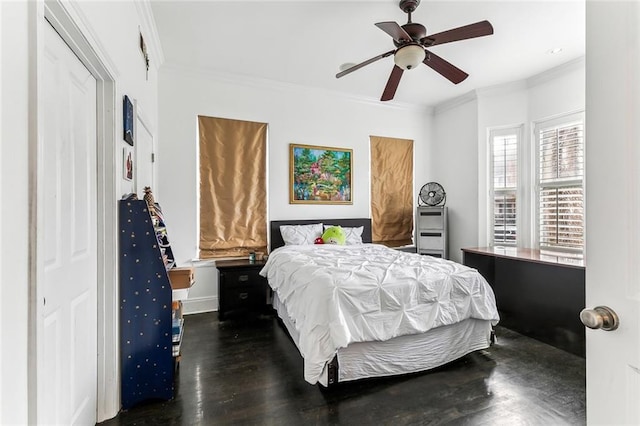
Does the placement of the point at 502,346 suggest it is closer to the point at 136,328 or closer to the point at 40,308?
the point at 136,328

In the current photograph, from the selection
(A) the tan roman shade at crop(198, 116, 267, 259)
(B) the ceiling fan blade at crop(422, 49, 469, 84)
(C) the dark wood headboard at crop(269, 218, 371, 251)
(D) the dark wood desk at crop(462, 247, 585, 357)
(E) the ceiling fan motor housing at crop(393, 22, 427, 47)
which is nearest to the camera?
(E) the ceiling fan motor housing at crop(393, 22, 427, 47)

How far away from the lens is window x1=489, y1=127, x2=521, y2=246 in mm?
4191

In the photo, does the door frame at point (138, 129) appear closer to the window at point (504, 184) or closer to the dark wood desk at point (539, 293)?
the dark wood desk at point (539, 293)

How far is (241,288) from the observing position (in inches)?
141

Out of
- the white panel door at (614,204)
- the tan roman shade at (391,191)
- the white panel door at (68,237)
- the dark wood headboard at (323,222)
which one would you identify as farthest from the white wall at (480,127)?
the white panel door at (68,237)

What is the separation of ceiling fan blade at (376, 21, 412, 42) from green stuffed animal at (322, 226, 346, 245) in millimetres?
2370

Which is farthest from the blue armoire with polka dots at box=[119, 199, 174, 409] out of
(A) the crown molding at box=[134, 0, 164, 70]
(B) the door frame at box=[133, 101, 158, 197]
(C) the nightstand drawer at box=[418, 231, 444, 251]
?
(C) the nightstand drawer at box=[418, 231, 444, 251]

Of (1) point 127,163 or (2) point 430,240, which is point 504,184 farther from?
(1) point 127,163

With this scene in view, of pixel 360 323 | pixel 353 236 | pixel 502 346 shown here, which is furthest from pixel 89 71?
pixel 502 346

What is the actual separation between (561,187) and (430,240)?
5.77 feet

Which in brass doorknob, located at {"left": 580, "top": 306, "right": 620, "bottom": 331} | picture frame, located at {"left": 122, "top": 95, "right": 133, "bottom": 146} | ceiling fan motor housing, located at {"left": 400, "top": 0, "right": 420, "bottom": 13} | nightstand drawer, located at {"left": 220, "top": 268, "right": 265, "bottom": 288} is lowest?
nightstand drawer, located at {"left": 220, "top": 268, "right": 265, "bottom": 288}

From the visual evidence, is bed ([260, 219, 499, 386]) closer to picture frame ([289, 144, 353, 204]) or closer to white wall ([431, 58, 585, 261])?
picture frame ([289, 144, 353, 204])

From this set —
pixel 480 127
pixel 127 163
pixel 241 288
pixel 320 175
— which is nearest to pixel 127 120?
pixel 127 163

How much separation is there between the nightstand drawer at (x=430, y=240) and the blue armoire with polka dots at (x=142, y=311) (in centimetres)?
381
